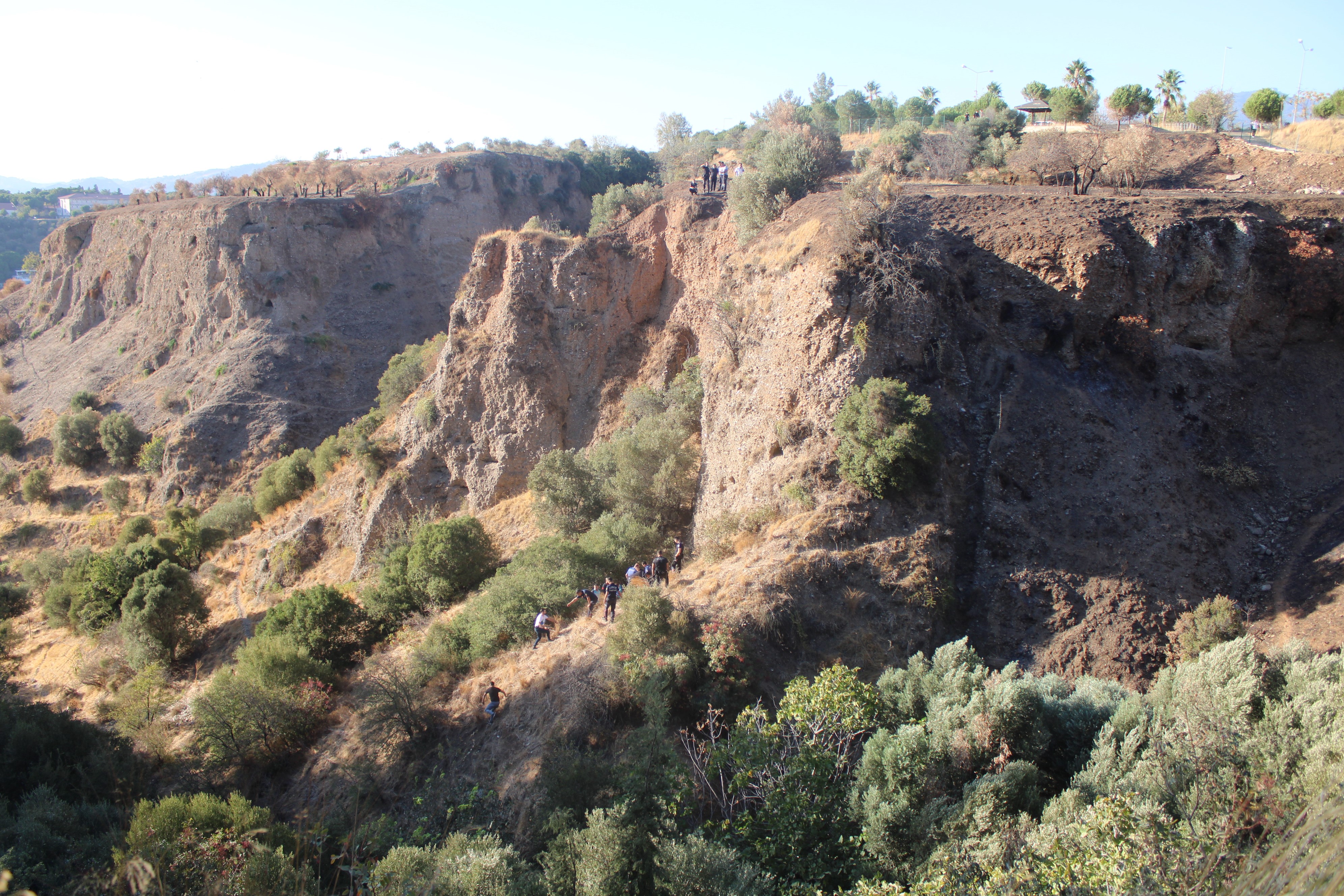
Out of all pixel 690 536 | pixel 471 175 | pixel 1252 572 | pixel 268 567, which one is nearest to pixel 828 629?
pixel 690 536

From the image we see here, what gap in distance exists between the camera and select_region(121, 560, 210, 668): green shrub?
19.1 m

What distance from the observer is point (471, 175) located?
4344 cm

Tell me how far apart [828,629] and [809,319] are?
6.40 meters

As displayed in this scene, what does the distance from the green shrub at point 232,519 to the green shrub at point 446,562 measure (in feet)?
37.9

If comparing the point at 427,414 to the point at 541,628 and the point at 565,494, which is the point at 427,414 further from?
the point at 541,628

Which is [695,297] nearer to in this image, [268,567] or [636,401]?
[636,401]

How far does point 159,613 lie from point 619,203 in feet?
63.9

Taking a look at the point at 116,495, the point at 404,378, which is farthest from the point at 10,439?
the point at 404,378

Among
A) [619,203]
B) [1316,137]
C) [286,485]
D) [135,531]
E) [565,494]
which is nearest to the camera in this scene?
[565,494]

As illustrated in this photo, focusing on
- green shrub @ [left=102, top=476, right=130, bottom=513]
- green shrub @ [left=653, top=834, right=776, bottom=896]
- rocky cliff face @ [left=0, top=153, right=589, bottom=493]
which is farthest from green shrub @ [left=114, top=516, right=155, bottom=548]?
green shrub @ [left=653, top=834, right=776, bottom=896]

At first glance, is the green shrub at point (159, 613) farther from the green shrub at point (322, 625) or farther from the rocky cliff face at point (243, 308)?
the rocky cliff face at point (243, 308)

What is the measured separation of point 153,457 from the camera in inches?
1202

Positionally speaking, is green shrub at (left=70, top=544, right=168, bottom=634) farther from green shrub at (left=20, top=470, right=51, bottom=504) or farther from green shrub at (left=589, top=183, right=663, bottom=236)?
green shrub at (left=589, top=183, right=663, bottom=236)

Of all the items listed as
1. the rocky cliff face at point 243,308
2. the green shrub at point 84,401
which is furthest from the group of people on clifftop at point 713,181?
the green shrub at point 84,401
